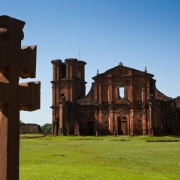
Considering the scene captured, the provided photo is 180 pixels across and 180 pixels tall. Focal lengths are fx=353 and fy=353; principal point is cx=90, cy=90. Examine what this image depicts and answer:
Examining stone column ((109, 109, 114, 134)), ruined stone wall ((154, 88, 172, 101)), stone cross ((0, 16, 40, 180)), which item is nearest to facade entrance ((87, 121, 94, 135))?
stone column ((109, 109, 114, 134))

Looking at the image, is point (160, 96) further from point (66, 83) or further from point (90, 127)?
point (66, 83)

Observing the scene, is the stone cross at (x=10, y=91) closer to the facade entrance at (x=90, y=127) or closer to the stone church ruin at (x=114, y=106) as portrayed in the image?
the stone church ruin at (x=114, y=106)

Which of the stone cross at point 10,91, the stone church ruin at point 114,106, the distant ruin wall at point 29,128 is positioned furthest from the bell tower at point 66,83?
the stone cross at point 10,91

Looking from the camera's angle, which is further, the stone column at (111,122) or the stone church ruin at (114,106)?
→ the stone column at (111,122)

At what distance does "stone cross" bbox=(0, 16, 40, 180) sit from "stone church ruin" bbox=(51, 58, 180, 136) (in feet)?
147

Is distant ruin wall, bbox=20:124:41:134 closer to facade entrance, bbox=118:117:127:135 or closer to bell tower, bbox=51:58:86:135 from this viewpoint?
bell tower, bbox=51:58:86:135

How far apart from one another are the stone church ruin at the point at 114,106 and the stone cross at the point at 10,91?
4488 centimetres

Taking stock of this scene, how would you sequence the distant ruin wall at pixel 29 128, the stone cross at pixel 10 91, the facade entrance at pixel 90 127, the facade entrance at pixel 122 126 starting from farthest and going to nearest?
the distant ruin wall at pixel 29 128, the facade entrance at pixel 90 127, the facade entrance at pixel 122 126, the stone cross at pixel 10 91

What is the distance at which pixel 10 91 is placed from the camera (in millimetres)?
3512

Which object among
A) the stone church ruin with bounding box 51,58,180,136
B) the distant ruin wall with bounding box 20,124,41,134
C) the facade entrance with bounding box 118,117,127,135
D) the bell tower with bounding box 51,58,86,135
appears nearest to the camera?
the stone church ruin with bounding box 51,58,180,136

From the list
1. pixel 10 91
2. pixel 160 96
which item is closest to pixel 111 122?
pixel 160 96

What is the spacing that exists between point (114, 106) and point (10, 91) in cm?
4850

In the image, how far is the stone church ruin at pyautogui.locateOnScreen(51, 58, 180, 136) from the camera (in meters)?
49.4

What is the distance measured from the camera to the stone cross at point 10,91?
3434mm
